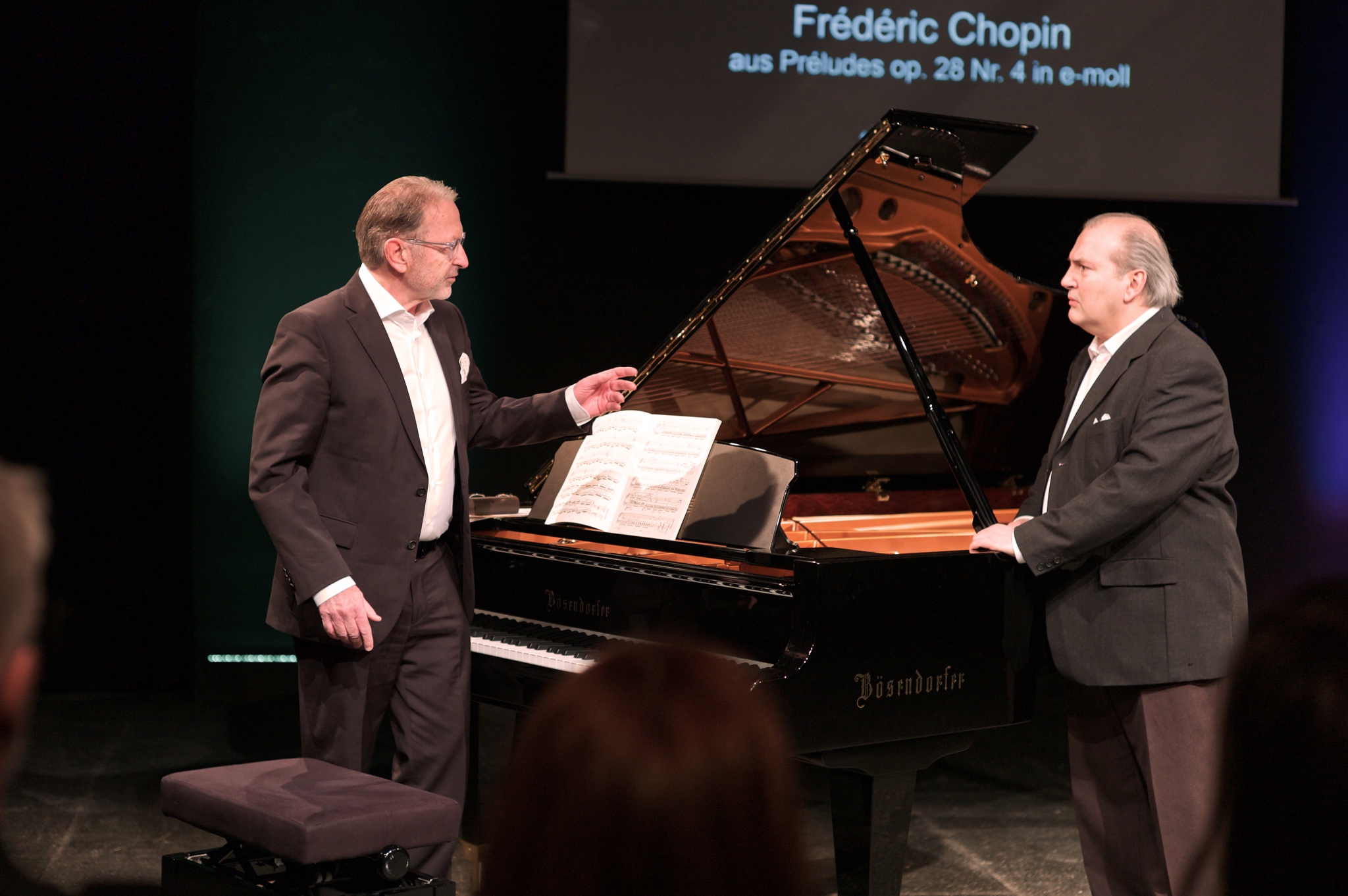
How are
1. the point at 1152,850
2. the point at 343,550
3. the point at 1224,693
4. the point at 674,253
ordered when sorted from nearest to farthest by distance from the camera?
the point at 1224,693
the point at 343,550
the point at 1152,850
the point at 674,253

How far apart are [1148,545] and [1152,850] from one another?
0.70 metres

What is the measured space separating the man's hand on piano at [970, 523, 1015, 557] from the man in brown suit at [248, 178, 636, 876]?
43.6 inches

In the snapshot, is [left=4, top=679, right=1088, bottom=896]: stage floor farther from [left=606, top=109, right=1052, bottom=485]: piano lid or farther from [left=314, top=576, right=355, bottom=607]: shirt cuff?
[left=314, top=576, right=355, bottom=607]: shirt cuff

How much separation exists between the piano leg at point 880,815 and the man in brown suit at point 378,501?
33.0 inches

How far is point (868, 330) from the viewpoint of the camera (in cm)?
384

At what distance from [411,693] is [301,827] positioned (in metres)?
0.62

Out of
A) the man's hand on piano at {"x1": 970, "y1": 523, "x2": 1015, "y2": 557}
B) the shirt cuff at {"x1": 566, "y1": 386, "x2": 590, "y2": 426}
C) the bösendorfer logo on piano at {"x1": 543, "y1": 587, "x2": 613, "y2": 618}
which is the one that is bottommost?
the bösendorfer logo on piano at {"x1": 543, "y1": 587, "x2": 613, "y2": 618}

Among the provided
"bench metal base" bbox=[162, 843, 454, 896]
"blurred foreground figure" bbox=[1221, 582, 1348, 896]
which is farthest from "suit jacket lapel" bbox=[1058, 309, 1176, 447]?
"blurred foreground figure" bbox=[1221, 582, 1348, 896]

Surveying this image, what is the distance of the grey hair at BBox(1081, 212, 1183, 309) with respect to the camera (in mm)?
2811

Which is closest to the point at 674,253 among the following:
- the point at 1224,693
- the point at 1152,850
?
the point at 1152,850

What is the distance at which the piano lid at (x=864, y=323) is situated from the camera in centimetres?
312

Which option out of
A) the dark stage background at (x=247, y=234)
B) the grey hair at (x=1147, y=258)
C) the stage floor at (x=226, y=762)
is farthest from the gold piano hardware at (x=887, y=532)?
the dark stage background at (x=247, y=234)

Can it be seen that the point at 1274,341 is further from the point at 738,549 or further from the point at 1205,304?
the point at 738,549

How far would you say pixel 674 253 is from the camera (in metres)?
5.61
